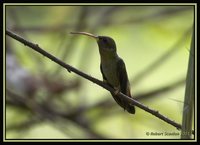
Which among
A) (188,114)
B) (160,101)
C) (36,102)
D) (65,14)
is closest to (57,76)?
(36,102)

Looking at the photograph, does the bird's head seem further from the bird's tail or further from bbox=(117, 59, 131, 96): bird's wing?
the bird's tail

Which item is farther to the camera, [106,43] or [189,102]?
[106,43]

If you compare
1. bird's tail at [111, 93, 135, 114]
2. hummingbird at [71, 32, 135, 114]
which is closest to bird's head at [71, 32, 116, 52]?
hummingbird at [71, 32, 135, 114]

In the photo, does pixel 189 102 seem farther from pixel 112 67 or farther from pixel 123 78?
pixel 112 67

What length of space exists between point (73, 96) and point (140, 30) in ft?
3.27

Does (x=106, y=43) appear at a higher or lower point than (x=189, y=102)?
higher

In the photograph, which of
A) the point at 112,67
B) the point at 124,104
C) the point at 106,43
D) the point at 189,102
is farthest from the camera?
the point at 112,67

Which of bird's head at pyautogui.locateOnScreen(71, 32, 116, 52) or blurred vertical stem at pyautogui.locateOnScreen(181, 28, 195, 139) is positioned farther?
bird's head at pyautogui.locateOnScreen(71, 32, 116, 52)

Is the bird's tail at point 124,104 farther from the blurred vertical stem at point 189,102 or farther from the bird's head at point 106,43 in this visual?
the blurred vertical stem at point 189,102

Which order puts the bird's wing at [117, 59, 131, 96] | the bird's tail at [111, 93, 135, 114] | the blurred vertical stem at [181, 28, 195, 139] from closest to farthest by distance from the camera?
the blurred vertical stem at [181, 28, 195, 139]
the bird's tail at [111, 93, 135, 114]
the bird's wing at [117, 59, 131, 96]

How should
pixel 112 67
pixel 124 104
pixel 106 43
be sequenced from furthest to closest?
pixel 112 67, pixel 106 43, pixel 124 104

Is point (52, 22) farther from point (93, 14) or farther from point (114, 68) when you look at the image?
point (114, 68)

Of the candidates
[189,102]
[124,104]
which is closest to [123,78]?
[124,104]

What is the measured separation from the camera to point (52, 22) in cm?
450
